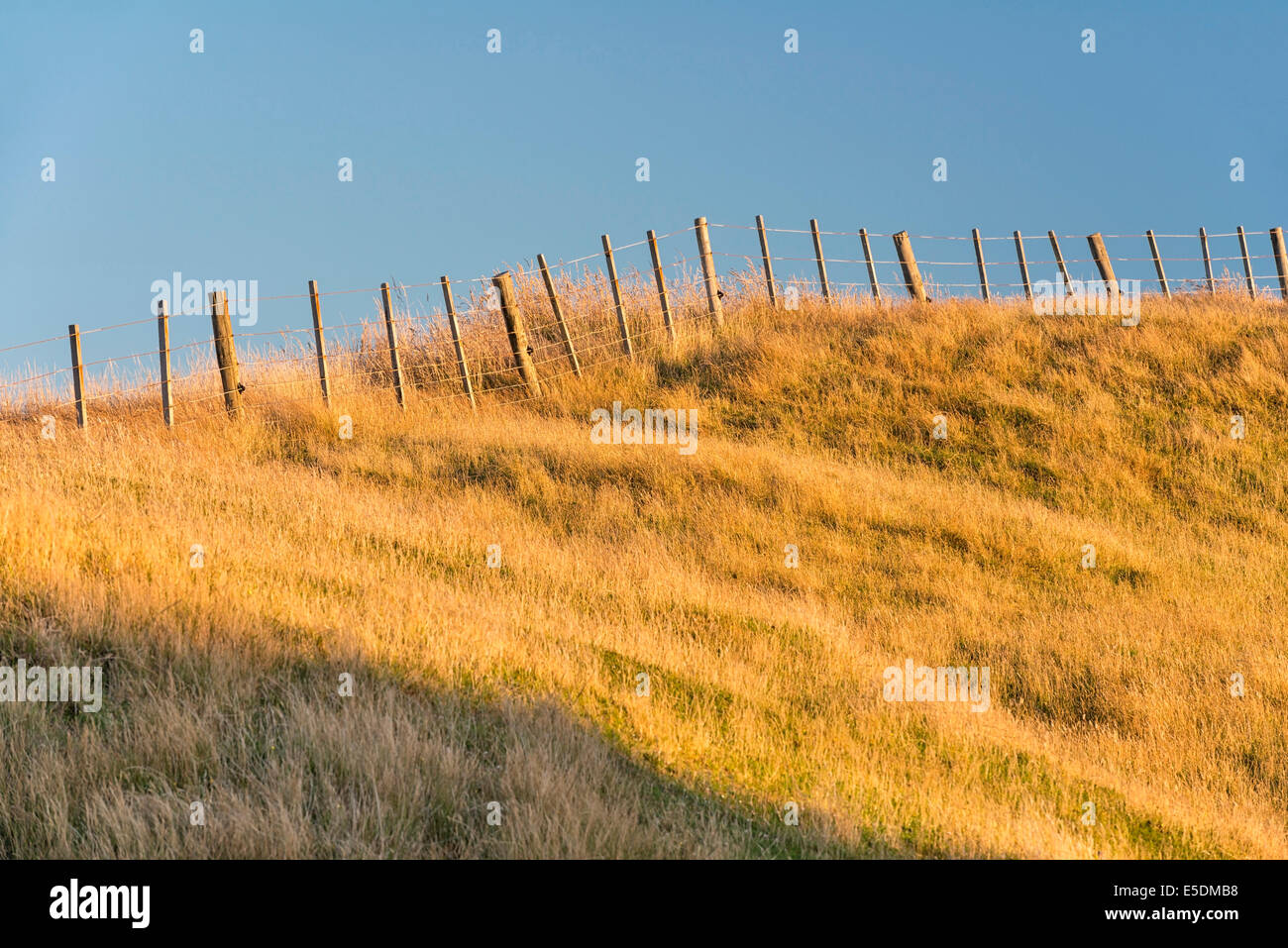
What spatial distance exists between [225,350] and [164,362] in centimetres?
92

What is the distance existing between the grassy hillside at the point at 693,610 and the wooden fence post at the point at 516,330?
441mm

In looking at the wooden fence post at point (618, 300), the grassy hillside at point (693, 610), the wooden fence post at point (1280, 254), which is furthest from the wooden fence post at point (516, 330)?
the wooden fence post at point (1280, 254)

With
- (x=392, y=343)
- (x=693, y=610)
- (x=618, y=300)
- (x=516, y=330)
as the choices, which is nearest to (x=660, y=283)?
(x=618, y=300)

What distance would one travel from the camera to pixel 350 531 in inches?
415

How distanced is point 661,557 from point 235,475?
5.54m

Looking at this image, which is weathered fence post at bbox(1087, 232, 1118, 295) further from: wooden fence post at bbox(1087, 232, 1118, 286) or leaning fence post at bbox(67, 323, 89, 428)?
leaning fence post at bbox(67, 323, 89, 428)

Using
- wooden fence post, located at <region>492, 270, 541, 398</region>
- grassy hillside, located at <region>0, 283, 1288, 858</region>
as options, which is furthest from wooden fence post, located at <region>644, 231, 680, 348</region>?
wooden fence post, located at <region>492, 270, 541, 398</region>

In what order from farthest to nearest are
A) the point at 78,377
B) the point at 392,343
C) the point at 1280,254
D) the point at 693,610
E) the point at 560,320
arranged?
the point at 1280,254
the point at 560,320
the point at 392,343
the point at 78,377
the point at 693,610

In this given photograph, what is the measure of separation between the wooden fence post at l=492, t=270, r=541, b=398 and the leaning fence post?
261 inches

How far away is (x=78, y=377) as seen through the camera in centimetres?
1536

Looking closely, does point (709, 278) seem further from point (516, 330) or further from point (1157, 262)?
point (1157, 262)

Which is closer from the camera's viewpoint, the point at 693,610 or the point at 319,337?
the point at 693,610

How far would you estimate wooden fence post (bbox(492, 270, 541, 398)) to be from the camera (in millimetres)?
18000
